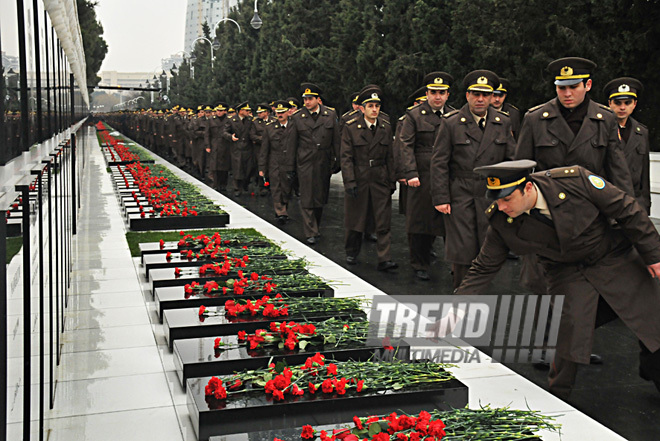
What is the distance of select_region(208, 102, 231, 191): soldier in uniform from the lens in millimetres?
20391

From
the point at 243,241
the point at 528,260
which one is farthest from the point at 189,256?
the point at 528,260

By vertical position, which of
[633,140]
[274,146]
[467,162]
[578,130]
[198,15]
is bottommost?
[274,146]

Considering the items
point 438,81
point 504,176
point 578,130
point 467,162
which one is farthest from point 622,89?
point 504,176

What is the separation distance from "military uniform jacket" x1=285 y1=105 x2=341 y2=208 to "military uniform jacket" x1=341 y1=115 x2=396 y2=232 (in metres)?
2.12

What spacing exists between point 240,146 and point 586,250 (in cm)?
1572

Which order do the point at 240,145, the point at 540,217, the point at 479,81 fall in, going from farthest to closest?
the point at 240,145 < the point at 479,81 < the point at 540,217

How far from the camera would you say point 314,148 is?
479 inches

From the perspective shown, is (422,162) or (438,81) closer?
(438,81)

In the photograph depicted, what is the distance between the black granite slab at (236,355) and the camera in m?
5.01

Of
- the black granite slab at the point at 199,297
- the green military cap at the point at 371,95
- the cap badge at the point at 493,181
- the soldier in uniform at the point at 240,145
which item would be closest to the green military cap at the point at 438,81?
the green military cap at the point at 371,95

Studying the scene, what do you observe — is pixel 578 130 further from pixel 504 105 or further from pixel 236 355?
pixel 504 105

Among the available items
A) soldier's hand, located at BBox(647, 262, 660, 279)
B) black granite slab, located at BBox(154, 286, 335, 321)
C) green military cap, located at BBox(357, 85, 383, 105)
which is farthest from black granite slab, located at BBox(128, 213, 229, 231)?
soldier's hand, located at BBox(647, 262, 660, 279)

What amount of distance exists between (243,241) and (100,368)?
415cm

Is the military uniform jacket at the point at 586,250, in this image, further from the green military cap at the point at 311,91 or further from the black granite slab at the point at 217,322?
the green military cap at the point at 311,91
